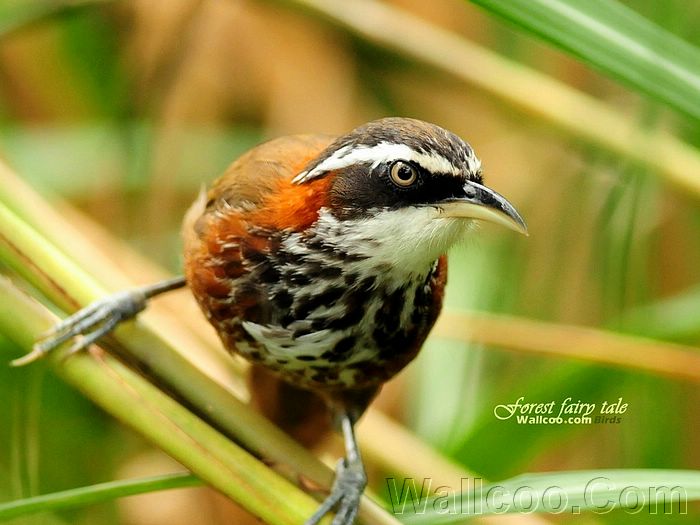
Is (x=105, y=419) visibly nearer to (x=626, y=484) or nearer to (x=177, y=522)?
(x=177, y=522)

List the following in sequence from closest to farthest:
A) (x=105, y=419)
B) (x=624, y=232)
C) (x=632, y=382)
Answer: (x=624, y=232) → (x=632, y=382) → (x=105, y=419)

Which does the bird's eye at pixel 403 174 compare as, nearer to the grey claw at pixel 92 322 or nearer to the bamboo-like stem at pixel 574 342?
the grey claw at pixel 92 322

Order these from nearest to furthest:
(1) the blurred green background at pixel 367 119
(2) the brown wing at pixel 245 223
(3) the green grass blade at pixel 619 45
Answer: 1. (3) the green grass blade at pixel 619 45
2. (2) the brown wing at pixel 245 223
3. (1) the blurred green background at pixel 367 119

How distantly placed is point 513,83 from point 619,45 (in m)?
1.34

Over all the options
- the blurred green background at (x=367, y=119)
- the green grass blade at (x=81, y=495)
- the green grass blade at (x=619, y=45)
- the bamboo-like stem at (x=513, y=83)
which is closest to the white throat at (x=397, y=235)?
A: the blurred green background at (x=367, y=119)

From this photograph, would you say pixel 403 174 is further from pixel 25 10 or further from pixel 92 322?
pixel 25 10

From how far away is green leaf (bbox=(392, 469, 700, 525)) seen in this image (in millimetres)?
1547

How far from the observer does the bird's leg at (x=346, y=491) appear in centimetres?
186

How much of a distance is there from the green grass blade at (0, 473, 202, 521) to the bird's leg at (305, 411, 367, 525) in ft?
0.91

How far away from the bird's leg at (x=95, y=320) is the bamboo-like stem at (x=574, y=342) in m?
0.81

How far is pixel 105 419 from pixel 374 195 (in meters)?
1.35

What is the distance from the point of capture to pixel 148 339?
192 cm

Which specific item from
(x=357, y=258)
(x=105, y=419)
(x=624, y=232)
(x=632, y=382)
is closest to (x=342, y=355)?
(x=357, y=258)

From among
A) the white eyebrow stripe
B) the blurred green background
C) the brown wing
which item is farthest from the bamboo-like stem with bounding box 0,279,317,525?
the white eyebrow stripe
